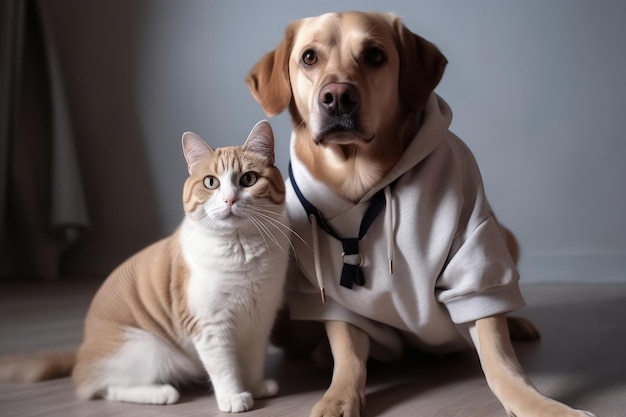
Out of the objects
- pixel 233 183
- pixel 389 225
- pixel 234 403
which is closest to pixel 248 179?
pixel 233 183

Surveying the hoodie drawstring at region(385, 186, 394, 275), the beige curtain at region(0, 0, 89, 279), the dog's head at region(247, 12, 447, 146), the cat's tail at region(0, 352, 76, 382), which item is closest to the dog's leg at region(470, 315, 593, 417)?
the hoodie drawstring at region(385, 186, 394, 275)

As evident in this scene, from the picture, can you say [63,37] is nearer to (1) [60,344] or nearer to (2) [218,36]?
(2) [218,36]

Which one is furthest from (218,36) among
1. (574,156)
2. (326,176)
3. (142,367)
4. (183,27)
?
(142,367)

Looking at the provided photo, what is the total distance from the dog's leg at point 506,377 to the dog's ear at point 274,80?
59 centimetres

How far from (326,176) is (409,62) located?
11.1 inches

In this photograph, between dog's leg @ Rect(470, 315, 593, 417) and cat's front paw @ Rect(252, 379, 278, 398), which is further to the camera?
cat's front paw @ Rect(252, 379, 278, 398)

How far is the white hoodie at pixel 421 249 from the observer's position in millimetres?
1256

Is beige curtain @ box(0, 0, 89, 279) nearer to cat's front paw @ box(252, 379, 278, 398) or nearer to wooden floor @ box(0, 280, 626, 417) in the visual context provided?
wooden floor @ box(0, 280, 626, 417)

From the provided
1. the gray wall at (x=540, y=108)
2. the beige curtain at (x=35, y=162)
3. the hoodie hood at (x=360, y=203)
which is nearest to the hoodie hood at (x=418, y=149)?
the hoodie hood at (x=360, y=203)

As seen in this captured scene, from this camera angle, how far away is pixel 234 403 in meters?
1.21

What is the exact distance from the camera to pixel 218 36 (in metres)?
2.85

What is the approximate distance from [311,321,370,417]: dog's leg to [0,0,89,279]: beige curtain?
190 cm

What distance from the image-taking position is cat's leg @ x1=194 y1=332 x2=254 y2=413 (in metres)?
1.22

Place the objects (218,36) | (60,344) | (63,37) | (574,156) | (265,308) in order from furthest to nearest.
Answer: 1. (63,37)
2. (218,36)
3. (574,156)
4. (60,344)
5. (265,308)
